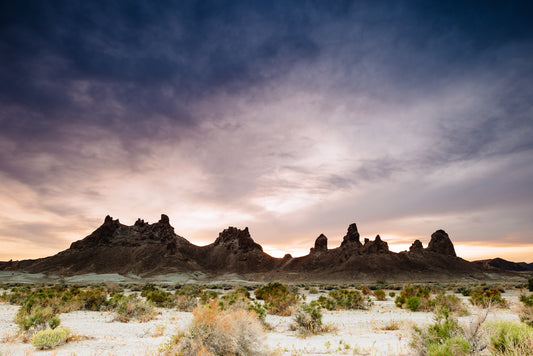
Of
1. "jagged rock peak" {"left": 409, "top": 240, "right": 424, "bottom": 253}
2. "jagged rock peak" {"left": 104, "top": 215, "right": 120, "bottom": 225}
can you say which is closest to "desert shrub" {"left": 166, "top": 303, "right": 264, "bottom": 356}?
"jagged rock peak" {"left": 409, "top": 240, "right": 424, "bottom": 253}

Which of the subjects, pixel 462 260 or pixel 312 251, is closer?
pixel 462 260

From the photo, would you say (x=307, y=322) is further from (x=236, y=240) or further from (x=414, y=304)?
(x=236, y=240)

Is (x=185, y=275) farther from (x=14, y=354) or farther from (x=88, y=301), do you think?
(x=14, y=354)

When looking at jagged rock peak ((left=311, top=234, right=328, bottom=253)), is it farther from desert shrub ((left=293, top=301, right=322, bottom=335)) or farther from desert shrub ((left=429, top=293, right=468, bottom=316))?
desert shrub ((left=293, top=301, right=322, bottom=335))

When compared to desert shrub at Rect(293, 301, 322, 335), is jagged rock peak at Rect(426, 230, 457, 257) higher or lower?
higher

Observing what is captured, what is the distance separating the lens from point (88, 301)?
20703 millimetres

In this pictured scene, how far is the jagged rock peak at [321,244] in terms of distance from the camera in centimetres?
12814

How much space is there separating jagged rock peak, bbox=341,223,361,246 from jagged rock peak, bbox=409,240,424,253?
1950cm

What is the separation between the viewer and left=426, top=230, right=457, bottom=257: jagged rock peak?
374 ft

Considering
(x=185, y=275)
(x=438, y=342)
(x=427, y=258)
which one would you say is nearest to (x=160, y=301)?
(x=438, y=342)

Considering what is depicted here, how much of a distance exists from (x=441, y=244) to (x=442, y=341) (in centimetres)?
12648

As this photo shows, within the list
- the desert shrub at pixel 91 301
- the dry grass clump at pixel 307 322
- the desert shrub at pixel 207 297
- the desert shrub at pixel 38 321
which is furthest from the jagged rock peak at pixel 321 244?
the desert shrub at pixel 38 321

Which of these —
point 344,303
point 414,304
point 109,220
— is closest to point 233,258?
point 109,220

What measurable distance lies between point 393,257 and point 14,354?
108 m
